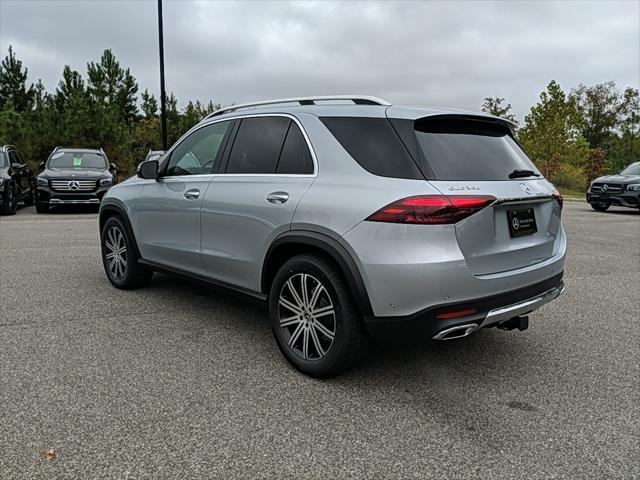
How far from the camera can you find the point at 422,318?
2934 millimetres

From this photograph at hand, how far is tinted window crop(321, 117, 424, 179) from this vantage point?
3082 millimetres

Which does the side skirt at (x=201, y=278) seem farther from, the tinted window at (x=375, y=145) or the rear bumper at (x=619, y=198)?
the rear bumper at (x=619, y=198)

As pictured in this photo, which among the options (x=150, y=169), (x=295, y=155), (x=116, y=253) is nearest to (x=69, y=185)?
(x=116, y=253)

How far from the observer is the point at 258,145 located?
3.99 metres

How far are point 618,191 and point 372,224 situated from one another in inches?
604

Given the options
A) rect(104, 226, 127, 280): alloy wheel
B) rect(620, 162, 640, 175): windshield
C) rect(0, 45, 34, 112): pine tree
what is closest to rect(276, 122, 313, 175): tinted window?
rect(104, 226, 127, 280): alloy wheel

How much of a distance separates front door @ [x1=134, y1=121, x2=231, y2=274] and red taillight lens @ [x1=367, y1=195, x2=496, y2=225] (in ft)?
6.15

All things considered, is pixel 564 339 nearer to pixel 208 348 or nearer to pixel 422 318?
pixel 422 318

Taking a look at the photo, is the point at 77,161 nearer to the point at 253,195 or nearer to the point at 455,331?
the point at 253,195

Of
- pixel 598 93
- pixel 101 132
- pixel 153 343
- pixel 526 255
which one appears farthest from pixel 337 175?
pixel 598 93

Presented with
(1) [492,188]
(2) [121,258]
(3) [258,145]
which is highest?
(3) [258,145]

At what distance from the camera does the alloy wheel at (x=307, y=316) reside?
10.9 feet

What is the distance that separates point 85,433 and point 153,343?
131 cm

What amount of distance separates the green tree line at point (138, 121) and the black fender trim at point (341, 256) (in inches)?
68.4
